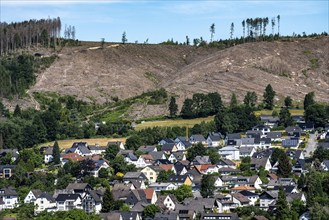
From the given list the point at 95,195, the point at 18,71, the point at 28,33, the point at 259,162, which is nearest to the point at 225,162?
the point at 259,162

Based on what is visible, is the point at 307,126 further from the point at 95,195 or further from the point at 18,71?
the point at 18,71

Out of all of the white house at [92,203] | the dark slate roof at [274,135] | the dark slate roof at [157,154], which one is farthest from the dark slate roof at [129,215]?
the dark slate roof at [274,135]

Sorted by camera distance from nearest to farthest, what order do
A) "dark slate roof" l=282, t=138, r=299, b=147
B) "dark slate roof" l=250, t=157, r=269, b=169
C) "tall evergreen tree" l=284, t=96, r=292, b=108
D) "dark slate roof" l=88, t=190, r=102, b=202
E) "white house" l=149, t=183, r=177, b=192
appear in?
"dark slate roof" l=88, t=190, r=102, b=202, "white house" l=149, t=183, r=177, b=192, "dark slate roof" l=250, t=157, r=269, b=169, "dark slate roof" l=282, t=138, r=299, b=147, "tall evergreen tree" l=284, t=96, r=292, b=108

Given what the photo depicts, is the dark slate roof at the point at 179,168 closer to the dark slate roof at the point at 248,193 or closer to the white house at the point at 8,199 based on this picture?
the dark slate roof at the point at 248,193

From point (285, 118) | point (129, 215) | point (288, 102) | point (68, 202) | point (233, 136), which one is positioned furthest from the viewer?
point (288, 102)

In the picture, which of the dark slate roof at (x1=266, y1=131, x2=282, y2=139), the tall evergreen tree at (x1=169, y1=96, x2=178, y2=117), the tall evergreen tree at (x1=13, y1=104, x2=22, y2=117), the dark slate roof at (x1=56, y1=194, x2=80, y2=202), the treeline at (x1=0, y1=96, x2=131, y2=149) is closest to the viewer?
the dark slate roof at (x1=56, y1=194, x2=80, y2=202)

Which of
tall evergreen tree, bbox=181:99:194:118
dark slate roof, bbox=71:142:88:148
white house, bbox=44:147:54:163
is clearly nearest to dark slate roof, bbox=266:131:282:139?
tall evergreen tree, bbox=181:99:194:118

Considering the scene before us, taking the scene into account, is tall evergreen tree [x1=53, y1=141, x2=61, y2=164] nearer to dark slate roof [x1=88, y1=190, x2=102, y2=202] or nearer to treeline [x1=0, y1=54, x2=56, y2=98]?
dark slate roof [x1=88, y1=190, x2=102, y2=202]
